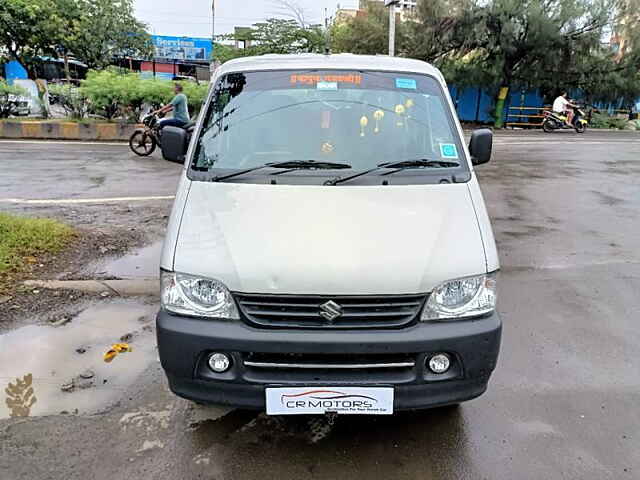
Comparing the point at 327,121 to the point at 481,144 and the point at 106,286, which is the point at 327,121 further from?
the point at 106,286

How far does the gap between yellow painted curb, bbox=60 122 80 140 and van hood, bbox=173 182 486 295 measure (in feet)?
46.7

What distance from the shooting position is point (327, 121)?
11.7 feet

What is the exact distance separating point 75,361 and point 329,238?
218 centimetres

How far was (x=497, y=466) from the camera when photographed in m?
2.80

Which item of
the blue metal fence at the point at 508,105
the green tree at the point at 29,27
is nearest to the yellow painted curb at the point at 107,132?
the green tree at the point at 29,27

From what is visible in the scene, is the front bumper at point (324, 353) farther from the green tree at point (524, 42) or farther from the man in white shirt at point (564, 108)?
the man in white shirt at point (564, 108)

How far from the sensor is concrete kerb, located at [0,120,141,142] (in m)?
15.6

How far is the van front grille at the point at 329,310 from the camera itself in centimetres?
253

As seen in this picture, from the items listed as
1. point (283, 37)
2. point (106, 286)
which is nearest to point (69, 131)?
point (106, 286)

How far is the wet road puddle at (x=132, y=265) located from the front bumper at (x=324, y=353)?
2858mm

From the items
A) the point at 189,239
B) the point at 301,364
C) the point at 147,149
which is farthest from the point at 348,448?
the point at 147,149

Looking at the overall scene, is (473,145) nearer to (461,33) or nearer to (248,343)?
(248,343)

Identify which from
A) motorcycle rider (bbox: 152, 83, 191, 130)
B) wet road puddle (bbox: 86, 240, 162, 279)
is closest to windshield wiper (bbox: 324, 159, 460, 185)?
wet road puddle (bbox: 86, 240, 162, 279)

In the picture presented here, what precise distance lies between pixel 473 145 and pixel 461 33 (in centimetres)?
2238
